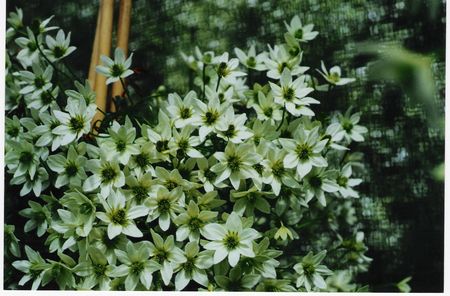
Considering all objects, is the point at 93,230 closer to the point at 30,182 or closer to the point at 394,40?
the point at 30,182

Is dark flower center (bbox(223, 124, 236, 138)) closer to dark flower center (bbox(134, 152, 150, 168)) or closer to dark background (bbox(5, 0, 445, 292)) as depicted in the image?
dark flower center (bbox(134, 152, 150, 168))

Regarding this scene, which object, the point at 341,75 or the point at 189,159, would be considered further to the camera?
the point at 341,75

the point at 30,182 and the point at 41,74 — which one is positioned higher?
the point at 41,74

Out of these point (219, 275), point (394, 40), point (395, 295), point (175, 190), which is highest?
point (394, 40)

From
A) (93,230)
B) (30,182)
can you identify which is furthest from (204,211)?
(30,182)

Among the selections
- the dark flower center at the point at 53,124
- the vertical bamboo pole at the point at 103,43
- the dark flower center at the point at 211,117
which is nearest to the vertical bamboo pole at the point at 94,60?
the vertical bamboo pole at the point at 103,43

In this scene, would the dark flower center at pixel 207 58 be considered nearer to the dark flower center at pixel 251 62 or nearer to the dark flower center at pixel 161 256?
the dark flower center at pixel 251 62

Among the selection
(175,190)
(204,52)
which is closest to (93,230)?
(175,190)

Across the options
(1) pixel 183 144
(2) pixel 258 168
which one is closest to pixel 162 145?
(1) pixel 183 144
